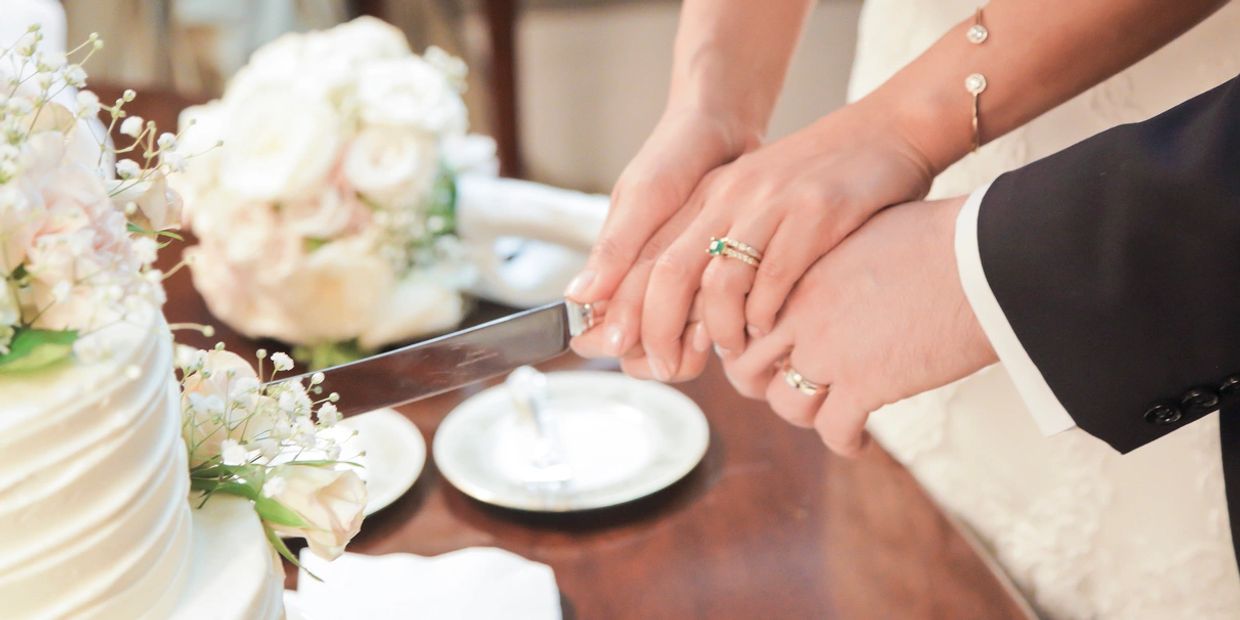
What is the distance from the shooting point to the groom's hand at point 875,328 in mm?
861

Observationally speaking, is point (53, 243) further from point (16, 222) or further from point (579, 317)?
point (579, 317)

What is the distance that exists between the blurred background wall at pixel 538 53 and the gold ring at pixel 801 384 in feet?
6.98

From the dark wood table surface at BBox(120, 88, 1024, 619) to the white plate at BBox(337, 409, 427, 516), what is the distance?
0.02 metres

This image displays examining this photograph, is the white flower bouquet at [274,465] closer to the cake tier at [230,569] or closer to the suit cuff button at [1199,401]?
the cake tier at [230,569]

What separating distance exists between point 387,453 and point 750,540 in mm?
425

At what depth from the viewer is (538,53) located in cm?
394

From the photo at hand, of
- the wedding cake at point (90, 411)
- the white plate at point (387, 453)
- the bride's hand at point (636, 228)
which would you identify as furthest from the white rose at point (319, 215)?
the wedding cake at point (90, 411)

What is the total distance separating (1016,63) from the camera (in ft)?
3.13

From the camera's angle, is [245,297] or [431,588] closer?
[431,588]

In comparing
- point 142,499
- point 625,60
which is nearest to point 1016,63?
point 142,499

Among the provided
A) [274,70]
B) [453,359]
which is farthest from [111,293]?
[274,70]

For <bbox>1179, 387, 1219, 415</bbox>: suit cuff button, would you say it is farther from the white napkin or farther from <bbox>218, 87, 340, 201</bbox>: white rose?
<bbox>218, 87, 340, 201</bbox>: white rose

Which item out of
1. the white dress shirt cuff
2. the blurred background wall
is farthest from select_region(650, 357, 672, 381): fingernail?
the blurred background wall

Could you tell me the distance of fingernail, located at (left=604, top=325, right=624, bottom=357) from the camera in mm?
1061
